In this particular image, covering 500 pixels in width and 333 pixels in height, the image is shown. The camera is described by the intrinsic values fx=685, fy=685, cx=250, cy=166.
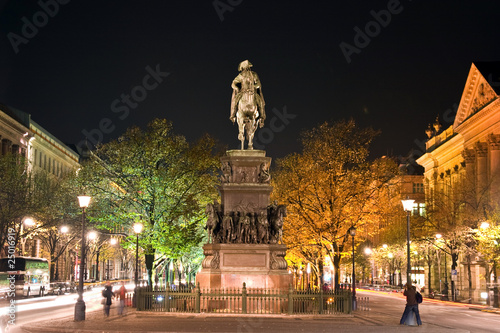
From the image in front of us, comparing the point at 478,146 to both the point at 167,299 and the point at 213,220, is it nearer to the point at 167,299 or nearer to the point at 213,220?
the point at 213,220

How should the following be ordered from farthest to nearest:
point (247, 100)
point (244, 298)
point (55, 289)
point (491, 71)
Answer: point (491, 71)
point (55, 289)
point (247, 100)
point (244, 298)

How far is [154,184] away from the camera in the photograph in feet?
147

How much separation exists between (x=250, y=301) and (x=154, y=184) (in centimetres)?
1826

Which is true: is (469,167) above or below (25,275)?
above

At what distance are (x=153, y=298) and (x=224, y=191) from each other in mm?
7036

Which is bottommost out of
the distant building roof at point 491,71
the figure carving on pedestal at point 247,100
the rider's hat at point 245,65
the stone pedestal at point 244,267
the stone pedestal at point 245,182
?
the stone pedestal at point 244,267

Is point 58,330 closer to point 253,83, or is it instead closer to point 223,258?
point 223,258

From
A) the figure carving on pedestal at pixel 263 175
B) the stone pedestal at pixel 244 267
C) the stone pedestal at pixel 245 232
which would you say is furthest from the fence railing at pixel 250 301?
the figure carving on pedestal at pixel 263 175

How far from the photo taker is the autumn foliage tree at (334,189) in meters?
45.5

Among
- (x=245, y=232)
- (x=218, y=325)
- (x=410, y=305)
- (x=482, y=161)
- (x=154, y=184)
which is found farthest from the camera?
(x=482, y=161)

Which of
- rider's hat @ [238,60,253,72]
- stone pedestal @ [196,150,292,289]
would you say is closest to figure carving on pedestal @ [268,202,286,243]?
stone pedestal @ [196,150,292,289]

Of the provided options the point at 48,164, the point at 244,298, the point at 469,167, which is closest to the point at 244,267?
the point at 244,298

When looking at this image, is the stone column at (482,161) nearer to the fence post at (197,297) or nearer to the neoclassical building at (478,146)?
the neoclassical building at (478,146)

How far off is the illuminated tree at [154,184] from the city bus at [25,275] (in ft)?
38.5
